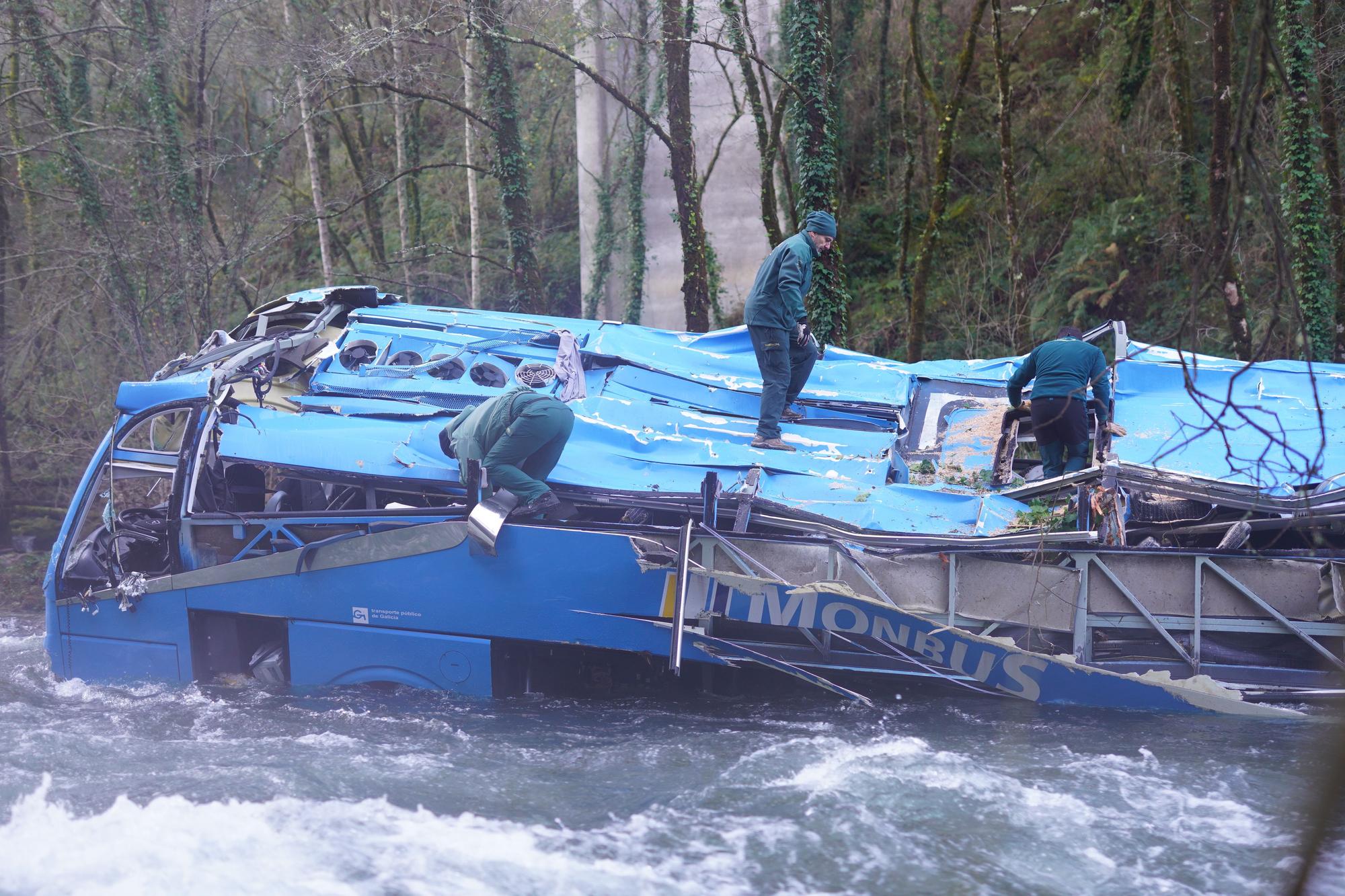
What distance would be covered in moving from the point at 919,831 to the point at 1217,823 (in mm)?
1479

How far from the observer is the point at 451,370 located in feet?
26.9

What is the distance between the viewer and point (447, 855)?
5.20 meters

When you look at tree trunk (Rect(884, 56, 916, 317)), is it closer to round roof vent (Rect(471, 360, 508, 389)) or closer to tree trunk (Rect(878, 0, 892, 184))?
tree trunk (Rect(878, 0, 892, 184))

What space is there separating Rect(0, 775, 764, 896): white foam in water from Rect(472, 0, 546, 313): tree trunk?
35.2 feet

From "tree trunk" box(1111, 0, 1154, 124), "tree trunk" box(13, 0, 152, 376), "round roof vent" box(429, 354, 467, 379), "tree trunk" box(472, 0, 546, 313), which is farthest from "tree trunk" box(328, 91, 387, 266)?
"round roof vent" box(429, 354, 467, 379)

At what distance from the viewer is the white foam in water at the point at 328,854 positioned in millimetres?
4973

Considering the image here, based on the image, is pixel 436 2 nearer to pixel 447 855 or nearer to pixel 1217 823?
pixel 447 855

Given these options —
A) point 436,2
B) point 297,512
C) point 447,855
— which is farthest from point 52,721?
point 436,2

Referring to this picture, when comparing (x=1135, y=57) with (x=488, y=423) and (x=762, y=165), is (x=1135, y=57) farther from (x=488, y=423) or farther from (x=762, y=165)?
(x=488, y=423)

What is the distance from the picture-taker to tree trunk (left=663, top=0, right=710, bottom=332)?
43.6ft

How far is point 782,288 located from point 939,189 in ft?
24.3

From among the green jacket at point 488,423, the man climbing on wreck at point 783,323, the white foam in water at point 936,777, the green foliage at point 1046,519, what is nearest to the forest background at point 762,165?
→ the man climbing on wreck at point 783,323

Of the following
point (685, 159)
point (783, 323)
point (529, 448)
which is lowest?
point (529, 448)

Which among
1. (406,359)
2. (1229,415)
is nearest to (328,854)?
(406,359)
